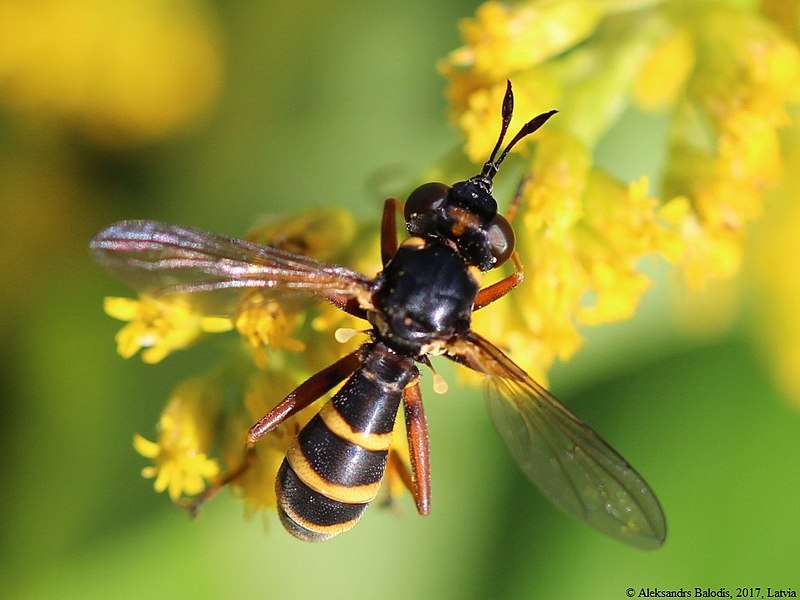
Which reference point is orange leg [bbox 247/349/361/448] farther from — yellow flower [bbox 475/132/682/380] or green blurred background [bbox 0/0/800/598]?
green blurred background [bbox 0/0/800/598]

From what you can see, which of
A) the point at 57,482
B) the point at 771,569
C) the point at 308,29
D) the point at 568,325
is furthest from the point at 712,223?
the point at 57,482

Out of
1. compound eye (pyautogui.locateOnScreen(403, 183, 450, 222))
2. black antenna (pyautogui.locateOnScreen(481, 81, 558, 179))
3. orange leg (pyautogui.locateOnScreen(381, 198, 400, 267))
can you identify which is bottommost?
orange leg (pyautogui.locateOnScreen(381, 198, 400, 267))

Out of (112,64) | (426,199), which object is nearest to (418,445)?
(426,199)

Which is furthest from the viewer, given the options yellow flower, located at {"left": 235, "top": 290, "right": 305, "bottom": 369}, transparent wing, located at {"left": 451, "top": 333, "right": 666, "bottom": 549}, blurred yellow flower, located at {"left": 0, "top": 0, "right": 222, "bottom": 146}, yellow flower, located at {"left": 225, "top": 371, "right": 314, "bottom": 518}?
blurred yellow flower, located at {"left": 0, "top": 0, "right": 222, "bottom": 146}

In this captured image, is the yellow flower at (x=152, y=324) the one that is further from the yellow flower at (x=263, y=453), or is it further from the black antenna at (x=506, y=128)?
the black antenna at (x=506, y=128)

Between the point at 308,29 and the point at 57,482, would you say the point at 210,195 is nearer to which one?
the point at 308,29

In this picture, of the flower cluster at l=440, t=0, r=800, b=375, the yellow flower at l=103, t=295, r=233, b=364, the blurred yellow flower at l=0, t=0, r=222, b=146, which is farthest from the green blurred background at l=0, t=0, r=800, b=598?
the yellow flower at l=103, t=295, r=233, b=364

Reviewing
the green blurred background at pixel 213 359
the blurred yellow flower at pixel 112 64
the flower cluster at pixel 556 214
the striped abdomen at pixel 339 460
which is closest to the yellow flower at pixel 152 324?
the flower cluster at pixel 556 214
